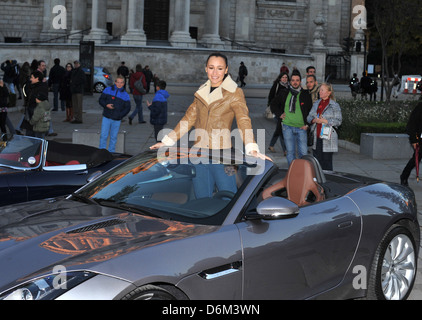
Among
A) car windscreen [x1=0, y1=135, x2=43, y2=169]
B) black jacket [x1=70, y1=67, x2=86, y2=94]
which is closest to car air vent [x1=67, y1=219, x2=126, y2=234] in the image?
car windscreen [x1=0, y1=135, x2=43, y2=169]

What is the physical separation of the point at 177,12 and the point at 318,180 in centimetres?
4043

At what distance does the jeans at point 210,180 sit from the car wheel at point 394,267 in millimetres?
1453

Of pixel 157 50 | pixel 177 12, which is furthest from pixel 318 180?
Answer: pixel 177 12

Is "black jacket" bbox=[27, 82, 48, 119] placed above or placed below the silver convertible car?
above

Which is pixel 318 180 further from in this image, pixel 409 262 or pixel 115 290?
pixel 115 290

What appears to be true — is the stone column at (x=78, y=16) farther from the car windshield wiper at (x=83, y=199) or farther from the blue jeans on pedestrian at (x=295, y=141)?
the car windshield wiper at (x=83, y=199)

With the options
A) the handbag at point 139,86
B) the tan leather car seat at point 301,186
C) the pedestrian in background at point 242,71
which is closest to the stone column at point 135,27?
the pedestrian in background at point 242,71

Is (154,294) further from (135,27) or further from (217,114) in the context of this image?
(135,27)

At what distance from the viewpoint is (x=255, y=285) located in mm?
4473

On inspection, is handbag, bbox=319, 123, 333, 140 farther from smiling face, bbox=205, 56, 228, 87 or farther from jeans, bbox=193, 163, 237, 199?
jeans, bbox=193, 163, 237, 199

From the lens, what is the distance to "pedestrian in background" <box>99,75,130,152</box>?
14.2 metres

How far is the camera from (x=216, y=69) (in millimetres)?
6707

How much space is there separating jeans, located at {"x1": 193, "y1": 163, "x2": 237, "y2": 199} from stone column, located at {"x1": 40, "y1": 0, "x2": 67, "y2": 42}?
44.8 meters

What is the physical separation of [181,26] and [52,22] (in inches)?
394
